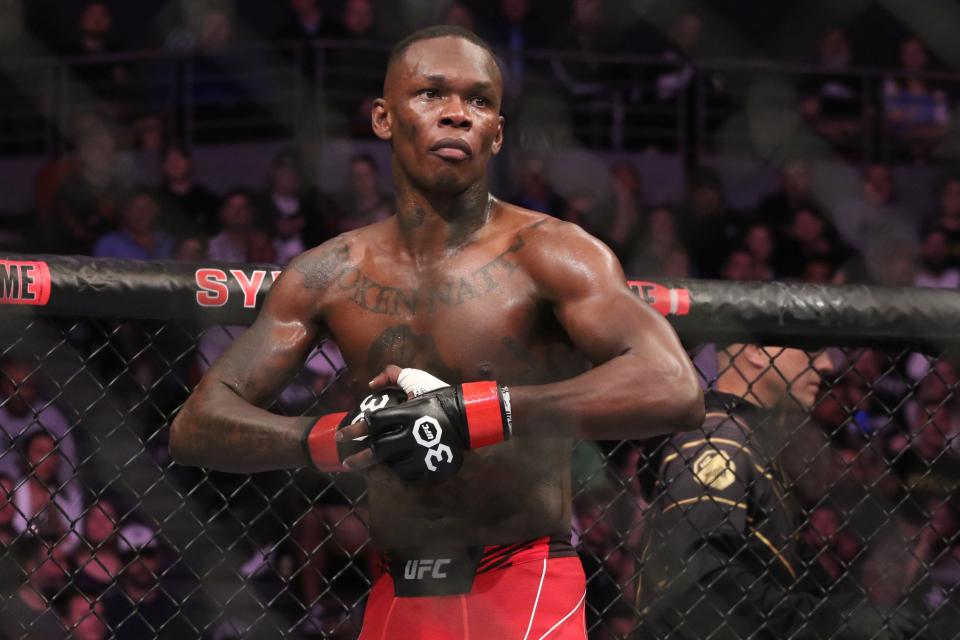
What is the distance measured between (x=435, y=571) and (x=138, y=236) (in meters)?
3.24

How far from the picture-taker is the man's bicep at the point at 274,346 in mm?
1759

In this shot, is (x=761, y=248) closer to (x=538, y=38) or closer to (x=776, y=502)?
(x=538, y=38)

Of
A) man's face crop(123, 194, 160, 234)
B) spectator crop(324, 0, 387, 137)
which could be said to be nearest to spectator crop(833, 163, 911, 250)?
spectator crop(324, 0, 387, 137)

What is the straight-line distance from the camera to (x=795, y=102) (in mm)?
6258

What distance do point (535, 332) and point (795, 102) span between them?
4916 millimetres

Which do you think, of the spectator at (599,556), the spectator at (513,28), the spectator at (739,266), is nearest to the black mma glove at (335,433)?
the spectator at (599,556)

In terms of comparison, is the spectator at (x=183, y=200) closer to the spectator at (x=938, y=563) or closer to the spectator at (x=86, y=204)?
the spectator at (x=86, y=204)

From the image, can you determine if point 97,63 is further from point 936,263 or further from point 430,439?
point 430,439

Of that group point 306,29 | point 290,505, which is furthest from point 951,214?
point 290,505

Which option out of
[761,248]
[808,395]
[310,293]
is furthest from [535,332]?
[761,248]

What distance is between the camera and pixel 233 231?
4805 mm

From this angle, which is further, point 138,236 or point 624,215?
point 624,215

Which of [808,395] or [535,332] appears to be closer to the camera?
[535,332]

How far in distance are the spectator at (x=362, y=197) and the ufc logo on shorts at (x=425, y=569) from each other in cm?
338
